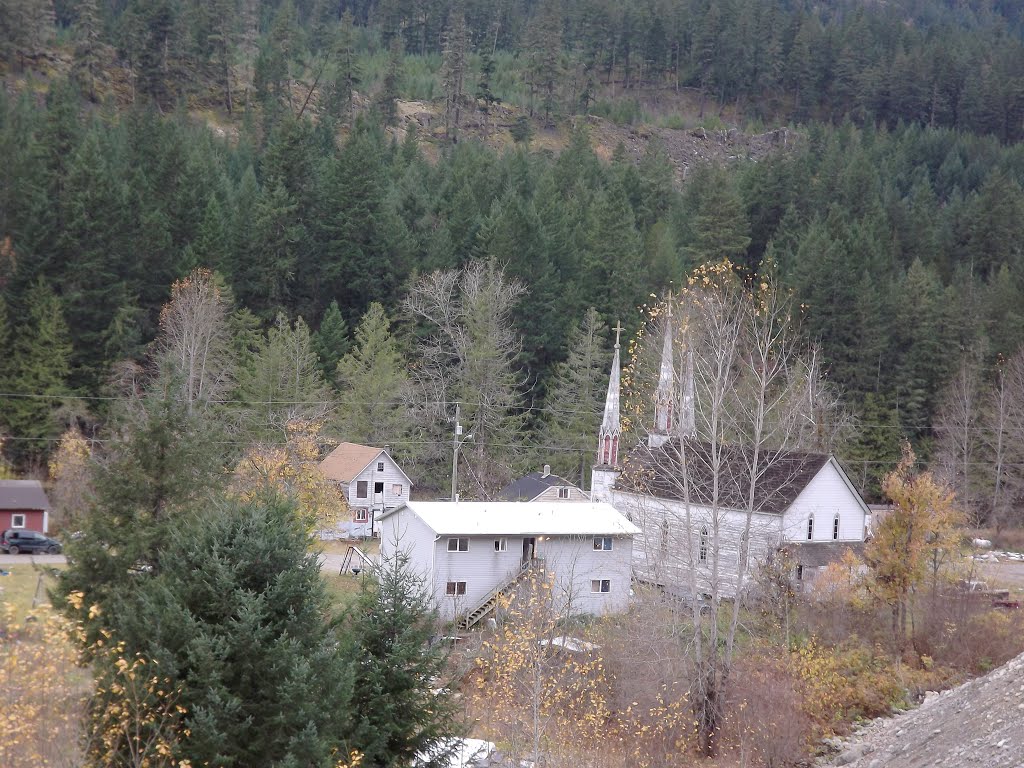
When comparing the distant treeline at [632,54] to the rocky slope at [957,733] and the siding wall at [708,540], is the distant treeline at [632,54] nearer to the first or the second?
the siding wall at [708,540]

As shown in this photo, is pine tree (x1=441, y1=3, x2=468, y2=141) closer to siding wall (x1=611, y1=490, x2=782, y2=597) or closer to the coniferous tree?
the coniferous tree

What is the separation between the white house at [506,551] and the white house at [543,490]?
26.5 ft

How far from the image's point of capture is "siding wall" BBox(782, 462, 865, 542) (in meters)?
42.3

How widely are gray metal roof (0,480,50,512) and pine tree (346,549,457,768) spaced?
2712 centimetres

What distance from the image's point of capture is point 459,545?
3803cm

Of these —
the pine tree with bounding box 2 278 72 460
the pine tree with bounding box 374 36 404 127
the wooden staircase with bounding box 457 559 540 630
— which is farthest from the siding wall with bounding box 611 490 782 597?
the pine tree with bounding box 374 36 404 127

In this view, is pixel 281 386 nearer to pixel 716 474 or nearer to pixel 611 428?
pixel 611 428

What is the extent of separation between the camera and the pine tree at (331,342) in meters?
57.2

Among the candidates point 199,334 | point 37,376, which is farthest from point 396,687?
point 37,376

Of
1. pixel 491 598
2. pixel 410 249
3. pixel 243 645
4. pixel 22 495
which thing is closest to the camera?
pixel 243 645

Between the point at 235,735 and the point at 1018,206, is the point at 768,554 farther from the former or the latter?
the point at 1018,206

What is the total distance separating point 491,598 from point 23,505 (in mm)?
17681

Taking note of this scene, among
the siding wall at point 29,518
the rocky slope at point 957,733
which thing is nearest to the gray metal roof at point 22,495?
the siding wall at point 29,518

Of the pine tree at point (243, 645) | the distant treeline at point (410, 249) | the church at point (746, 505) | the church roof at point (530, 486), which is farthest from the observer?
the distant treeline at point (410, 249)
